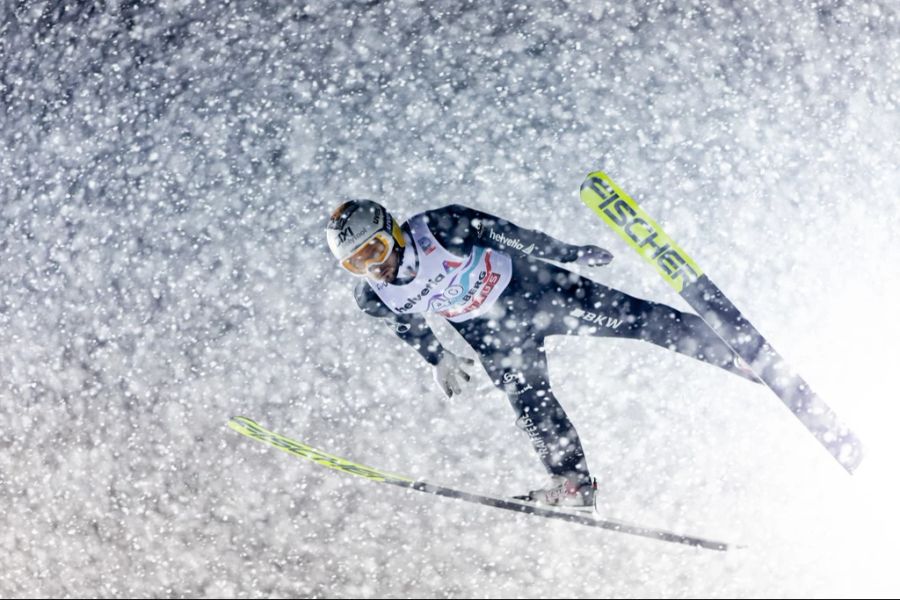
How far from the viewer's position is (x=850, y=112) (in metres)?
1.07

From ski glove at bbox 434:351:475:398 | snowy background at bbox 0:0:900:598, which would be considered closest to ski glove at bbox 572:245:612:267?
snowy background at bbox 0:0:900:598

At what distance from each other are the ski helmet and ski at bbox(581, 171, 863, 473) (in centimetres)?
24

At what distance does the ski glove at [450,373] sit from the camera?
99 cm

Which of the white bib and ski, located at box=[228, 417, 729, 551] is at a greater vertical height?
the white bib

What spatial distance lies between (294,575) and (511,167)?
60 centimetres

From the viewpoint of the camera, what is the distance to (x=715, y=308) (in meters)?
1.01

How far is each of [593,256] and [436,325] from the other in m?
0.21

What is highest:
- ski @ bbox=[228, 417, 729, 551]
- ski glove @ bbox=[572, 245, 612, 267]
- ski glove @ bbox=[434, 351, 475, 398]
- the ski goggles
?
ski glove @ bbox=[572, 245, 612, 267]

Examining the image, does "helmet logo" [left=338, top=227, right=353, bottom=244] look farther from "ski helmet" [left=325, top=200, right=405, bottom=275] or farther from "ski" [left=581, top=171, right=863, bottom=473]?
"ski" [left=581, top=171, right=863, bottom=473]

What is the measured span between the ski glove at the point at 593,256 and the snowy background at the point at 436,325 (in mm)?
11

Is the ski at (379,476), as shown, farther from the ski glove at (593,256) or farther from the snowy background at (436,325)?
the ski glove at (593,256)

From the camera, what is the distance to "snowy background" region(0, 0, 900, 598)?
1003mm

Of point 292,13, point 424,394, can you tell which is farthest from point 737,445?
point 292,13

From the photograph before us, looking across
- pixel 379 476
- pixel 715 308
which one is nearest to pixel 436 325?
pixel 379 476
